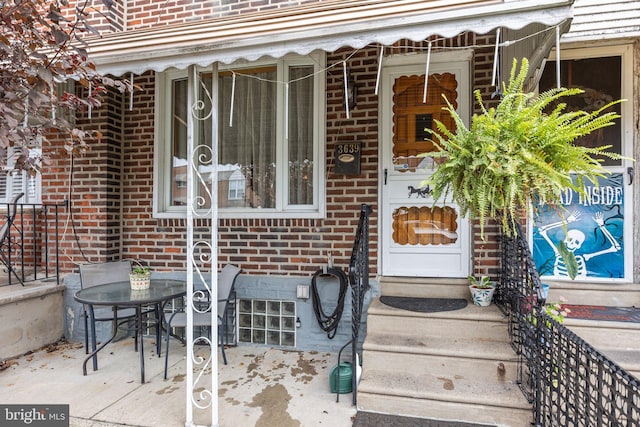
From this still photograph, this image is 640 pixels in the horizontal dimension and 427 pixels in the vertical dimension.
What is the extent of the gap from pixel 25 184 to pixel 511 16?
217 inches

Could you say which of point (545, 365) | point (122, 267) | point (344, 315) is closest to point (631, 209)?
point (545, 365)

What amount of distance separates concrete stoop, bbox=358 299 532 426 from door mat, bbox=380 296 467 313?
3.8 inches

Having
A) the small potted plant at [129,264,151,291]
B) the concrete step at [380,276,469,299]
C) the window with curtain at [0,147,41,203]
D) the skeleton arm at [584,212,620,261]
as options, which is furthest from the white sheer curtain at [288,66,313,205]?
the window with curtain at [0,147,41,203]

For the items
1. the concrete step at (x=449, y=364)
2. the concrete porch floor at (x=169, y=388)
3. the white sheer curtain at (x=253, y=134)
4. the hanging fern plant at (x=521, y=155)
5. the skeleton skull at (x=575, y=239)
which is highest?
the white sheer curtain at (x=253, y=134)

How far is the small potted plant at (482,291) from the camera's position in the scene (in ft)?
10.7

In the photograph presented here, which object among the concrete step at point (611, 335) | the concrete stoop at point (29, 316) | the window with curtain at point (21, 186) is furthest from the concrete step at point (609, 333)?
the window with curtain at point (21, 186)

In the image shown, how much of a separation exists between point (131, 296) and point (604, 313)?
395cm

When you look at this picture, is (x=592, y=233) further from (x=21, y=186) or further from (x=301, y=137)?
(x=21, y=186)

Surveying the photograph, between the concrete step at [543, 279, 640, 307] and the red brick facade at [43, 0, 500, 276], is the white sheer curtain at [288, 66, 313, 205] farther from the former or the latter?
the concrete step at [543, 279, 640, 307]

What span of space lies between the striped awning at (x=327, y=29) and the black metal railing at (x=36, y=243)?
101 inches

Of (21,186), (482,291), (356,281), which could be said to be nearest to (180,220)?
(21,186)

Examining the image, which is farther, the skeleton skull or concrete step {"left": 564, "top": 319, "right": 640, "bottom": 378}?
the skeleton skull

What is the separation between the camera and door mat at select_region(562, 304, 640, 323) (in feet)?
9.70

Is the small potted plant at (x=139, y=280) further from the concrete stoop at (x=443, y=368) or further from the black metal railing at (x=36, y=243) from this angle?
the concrete stoop at (x=443, y=368)
